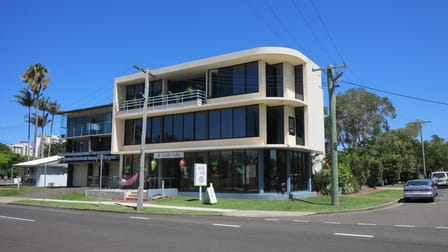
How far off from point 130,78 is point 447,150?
64.5m

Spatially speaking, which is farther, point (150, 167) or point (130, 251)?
point (150, 167)

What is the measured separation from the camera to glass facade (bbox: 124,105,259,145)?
26141 millimetres

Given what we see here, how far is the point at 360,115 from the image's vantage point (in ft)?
179

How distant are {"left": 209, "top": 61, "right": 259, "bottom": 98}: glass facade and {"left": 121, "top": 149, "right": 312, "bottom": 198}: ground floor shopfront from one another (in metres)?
4.32

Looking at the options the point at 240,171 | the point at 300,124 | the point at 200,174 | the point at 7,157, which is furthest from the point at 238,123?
the point at 7,157

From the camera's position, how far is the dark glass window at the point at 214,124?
90.3 feet

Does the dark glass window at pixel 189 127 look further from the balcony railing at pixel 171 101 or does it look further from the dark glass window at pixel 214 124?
the dark glass window at pixel 214 124

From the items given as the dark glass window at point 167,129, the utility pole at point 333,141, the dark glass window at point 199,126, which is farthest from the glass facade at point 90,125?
the utility pole at point 333,141

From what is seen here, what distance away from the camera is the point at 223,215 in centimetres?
1831

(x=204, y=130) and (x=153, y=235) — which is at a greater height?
(x=204, y=130)

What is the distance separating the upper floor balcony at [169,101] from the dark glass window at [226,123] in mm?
2185

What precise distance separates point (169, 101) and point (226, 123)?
6.13 metres

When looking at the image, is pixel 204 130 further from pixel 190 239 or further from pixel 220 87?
pixel 190 239

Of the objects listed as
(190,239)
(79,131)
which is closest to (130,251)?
(190,239)
